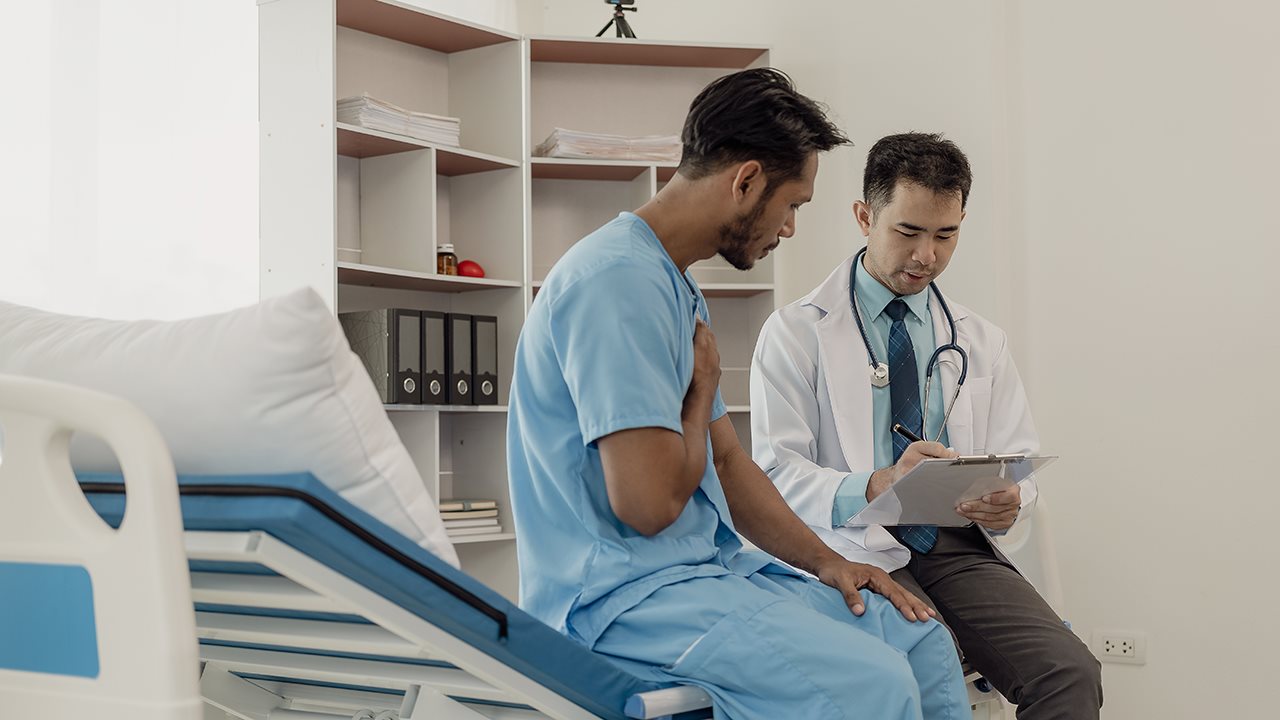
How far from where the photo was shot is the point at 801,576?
1.71 meters

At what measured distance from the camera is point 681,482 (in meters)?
1.44

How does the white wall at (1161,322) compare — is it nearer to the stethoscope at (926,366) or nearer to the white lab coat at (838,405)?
Answer: the white lab coat at (838,405)

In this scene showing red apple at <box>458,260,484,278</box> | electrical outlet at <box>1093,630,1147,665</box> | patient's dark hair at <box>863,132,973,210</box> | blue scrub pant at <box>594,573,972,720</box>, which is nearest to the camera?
blue scrub pant at <box>594,573,972,720</box>

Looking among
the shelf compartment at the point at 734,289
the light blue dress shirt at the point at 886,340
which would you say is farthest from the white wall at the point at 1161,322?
the light blue dress shirt at the point at 886,340

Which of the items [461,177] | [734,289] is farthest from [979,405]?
[461,177]

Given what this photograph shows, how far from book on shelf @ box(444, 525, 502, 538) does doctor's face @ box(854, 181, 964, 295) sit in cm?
174

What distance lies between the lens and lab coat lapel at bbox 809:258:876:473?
7.26 feet

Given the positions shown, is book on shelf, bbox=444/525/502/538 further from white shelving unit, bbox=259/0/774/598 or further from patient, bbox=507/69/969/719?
patient, bbox=507/69/969/719

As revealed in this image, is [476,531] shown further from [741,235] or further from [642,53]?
[741,235]

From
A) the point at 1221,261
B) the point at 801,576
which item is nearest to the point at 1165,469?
the point at 1221,261

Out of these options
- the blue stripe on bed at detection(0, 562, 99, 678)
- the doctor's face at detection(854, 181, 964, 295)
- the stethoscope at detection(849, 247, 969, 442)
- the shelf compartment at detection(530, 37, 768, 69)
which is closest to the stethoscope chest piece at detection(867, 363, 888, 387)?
the stethoscope at detection(849, 247, 969, 442)

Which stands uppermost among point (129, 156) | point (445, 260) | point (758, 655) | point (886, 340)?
point (129, 156)

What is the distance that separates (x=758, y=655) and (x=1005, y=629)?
798 mm

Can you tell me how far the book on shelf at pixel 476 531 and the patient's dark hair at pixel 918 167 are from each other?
1772 millimetres
